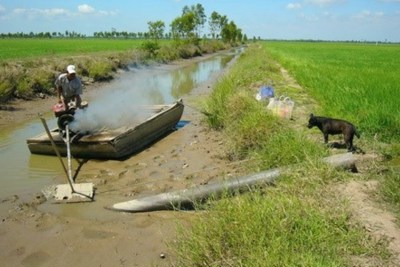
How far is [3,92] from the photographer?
11883mm

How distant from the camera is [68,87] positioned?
7773 mm

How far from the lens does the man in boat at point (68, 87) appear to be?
7.63 m

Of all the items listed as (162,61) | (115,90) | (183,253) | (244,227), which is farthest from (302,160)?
(162,61)

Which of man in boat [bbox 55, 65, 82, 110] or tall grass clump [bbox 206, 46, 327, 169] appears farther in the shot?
man in boat [bbox 55, 65, 82, 110]

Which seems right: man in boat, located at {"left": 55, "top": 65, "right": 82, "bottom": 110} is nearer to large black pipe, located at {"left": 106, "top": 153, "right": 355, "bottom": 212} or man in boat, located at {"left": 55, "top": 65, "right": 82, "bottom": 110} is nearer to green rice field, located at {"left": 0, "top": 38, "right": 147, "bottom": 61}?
large black pipe, located at {"left": 106, "top": 153, "right": 355, "bottom": 212}

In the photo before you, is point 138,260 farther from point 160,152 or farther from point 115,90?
point 115,90

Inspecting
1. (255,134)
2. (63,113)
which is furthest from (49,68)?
(255,134)

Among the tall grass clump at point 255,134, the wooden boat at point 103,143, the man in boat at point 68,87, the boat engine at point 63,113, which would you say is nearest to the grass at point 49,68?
the man in boat at point 68,87

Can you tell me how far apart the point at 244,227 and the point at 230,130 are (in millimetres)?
4504

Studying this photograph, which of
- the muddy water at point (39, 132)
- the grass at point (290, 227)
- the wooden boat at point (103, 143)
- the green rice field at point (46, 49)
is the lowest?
the muddy water at point (39, 132)

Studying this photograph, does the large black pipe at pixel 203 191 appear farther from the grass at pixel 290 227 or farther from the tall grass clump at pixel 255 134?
the tall grass clump at pixel 255 134

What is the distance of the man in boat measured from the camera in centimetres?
763

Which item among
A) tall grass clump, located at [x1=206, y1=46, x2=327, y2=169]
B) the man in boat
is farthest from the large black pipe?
the man in boat

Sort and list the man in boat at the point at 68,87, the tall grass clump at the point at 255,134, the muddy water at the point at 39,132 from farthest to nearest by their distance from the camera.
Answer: the man in boat at the point at 68,87
the muddy water at the point at 39,132
the tall grass clump at the point at 255,134
